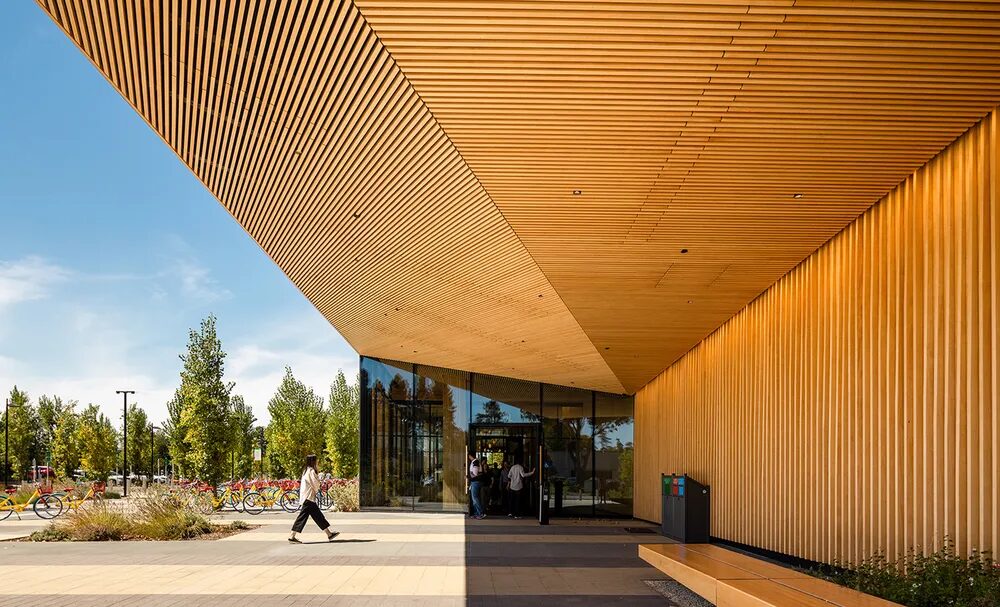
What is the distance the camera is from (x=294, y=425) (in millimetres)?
37000

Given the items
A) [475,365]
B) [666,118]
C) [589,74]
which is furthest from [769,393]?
[475,365]

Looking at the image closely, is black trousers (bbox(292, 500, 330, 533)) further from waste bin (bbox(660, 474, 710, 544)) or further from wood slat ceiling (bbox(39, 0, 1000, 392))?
waste bin (bbox(660, 474, 710, 544))

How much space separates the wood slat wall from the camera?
6.91 meters

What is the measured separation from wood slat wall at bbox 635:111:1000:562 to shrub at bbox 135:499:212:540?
9838 mm

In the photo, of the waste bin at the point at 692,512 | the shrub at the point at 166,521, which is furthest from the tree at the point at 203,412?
the waste bin at the point at 692,512

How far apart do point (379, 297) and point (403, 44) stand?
983 centimetres

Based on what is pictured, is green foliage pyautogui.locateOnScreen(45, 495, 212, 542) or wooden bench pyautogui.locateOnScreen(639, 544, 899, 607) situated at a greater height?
wooden bench pyautogui.locateOnScreen(639, 544, 899, 607)

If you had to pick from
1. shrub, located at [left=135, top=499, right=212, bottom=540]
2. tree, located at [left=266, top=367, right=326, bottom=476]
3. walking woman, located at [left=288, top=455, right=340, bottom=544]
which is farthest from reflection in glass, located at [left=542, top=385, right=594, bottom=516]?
tree, located at [left=266, top=367, right=326, bottom=476]

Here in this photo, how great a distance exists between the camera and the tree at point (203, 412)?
25906 millimetres

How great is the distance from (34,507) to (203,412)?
521 centimetres

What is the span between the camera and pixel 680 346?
16.8m

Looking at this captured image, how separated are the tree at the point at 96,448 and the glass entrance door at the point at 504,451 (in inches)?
989

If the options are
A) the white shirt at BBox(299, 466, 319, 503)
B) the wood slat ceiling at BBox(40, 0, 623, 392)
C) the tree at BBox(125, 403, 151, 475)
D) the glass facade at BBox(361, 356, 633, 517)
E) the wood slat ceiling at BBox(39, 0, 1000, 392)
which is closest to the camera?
the wood slat ceiling at BBox(39, 0, 1000, 392)

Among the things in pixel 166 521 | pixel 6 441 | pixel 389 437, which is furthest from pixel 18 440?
pixel 166 521
